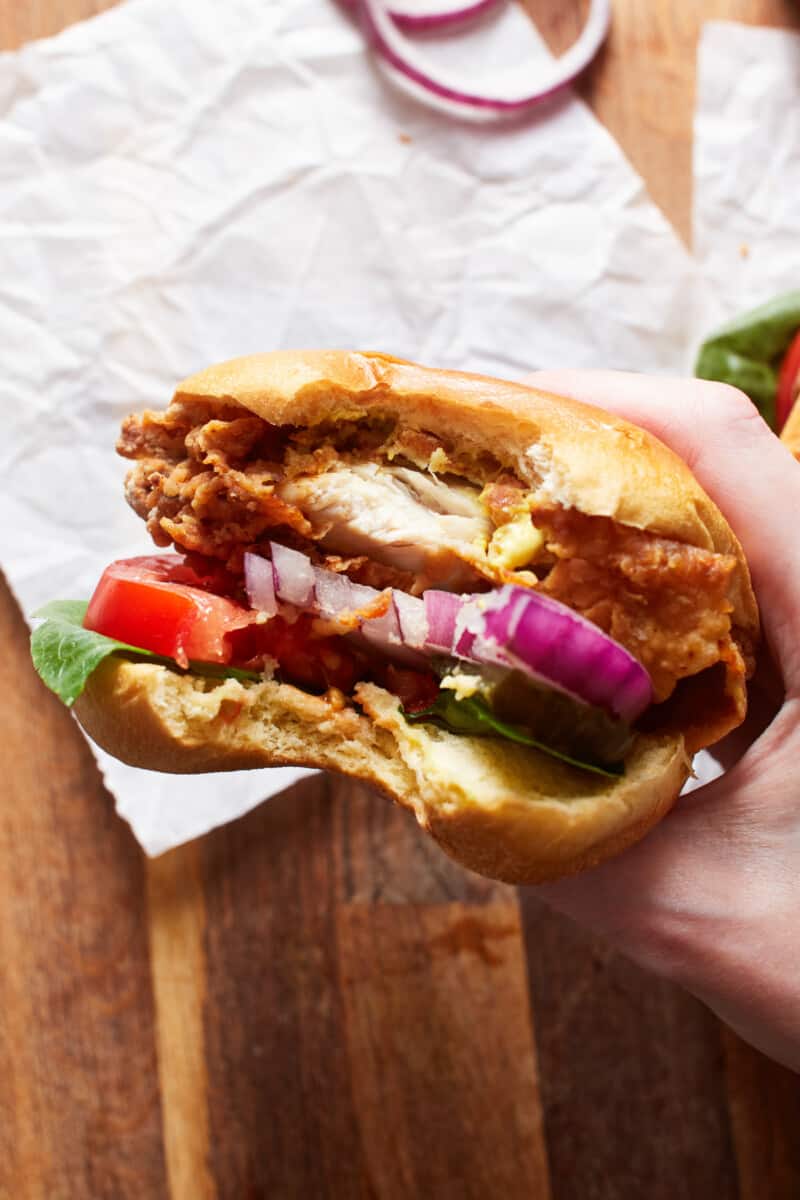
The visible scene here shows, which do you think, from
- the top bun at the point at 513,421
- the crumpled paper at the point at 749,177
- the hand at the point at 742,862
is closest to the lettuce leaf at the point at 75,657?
Result: the top bun at the point at 513,421

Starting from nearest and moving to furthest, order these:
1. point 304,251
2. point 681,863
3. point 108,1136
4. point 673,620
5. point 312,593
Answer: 1. point 673,620
2. point 312,593
3. point 681,863
4. point 108,1136
5. point 304,251

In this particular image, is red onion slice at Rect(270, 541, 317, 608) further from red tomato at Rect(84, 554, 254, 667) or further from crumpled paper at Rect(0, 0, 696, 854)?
crumpled paper at Rect(0, 0, 696, 854)

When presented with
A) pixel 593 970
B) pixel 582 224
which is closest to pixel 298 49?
pixel 582 224

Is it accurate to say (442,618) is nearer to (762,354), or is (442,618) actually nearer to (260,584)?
(260,584)

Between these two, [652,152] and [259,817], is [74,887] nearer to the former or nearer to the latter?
[259,817]

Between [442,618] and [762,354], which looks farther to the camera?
[762,354]

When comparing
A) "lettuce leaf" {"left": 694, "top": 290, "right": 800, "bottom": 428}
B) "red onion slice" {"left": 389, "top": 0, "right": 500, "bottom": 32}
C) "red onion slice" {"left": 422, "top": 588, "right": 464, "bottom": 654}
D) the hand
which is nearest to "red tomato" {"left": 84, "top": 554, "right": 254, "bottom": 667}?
"red onion slice" {"left": 422, "top": 588, "right": 464, "bottom": 654}

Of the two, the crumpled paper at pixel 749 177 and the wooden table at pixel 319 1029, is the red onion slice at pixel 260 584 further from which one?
the crumpled paper at pixel 749 177

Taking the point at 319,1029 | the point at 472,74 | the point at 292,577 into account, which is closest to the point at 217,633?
the point at 292,577
